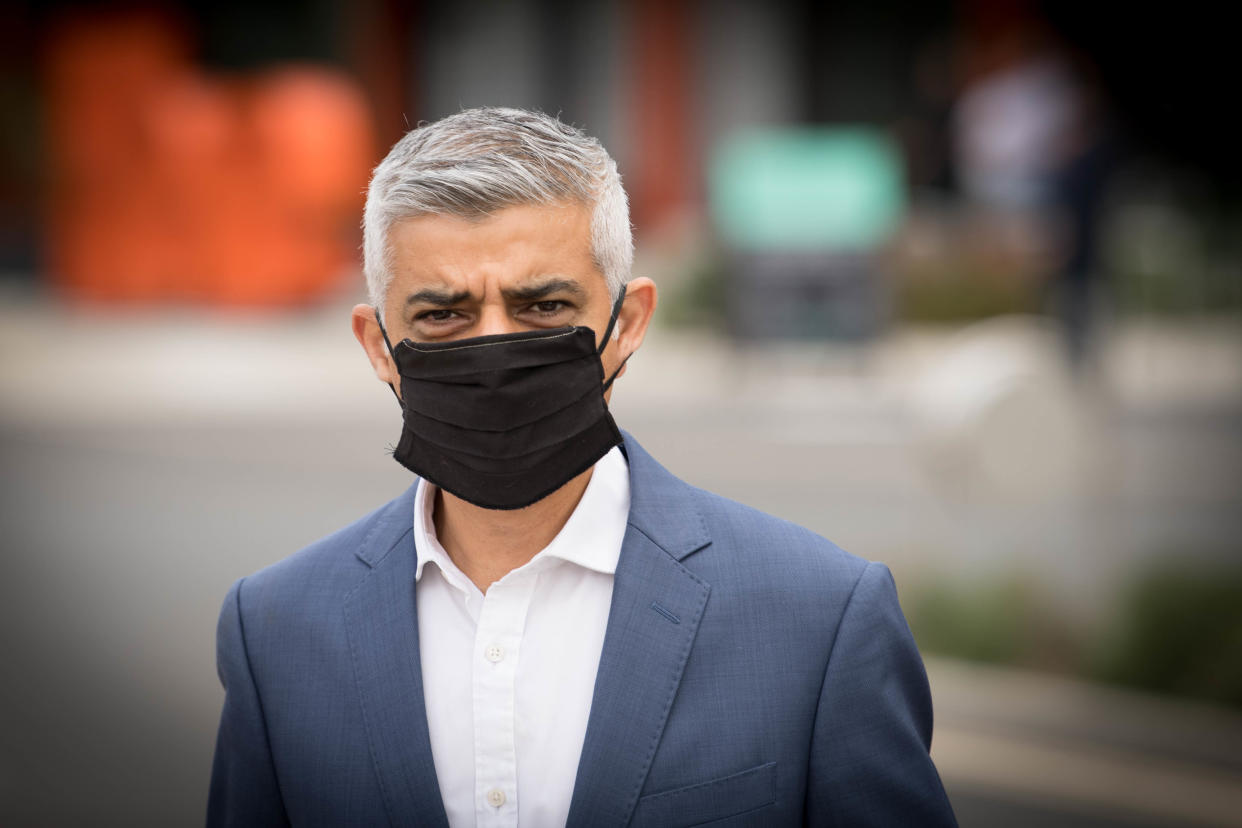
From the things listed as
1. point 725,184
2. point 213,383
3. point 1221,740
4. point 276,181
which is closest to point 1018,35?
point 725,184

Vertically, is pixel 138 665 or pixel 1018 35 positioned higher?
pixel 1018 35

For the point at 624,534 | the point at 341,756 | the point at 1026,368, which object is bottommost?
the point at 1026,368

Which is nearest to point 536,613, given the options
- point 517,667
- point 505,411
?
point 517,667

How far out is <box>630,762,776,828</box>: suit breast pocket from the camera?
215cm

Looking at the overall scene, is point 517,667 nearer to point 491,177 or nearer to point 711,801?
point 711,801

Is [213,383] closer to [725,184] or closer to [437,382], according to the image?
[725,184]

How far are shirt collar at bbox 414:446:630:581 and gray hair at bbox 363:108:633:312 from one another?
1.09ft

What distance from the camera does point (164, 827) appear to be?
207 inches

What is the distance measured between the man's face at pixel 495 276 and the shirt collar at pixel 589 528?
0.91 feet

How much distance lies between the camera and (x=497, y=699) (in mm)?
2250

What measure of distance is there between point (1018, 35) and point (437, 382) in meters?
21.7

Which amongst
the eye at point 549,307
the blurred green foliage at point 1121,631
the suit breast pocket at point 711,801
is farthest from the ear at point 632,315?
the blurred green foliage at point 1121,631

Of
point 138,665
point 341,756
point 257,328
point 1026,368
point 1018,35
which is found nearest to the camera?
point 341,756

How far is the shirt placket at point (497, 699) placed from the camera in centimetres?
222
